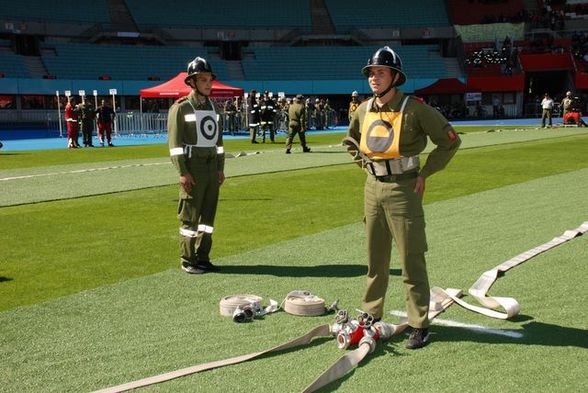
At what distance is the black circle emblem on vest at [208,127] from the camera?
7.04 meters

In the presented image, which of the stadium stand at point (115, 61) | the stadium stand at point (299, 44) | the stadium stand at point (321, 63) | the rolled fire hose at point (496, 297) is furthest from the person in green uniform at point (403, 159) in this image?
the stadium stand at point (321, 63)

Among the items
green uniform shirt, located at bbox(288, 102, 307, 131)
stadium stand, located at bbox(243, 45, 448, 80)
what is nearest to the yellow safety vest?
green uniform shirt, located at bbox(288, 102, 307, 131)

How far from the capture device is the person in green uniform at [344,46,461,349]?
4.61 metres

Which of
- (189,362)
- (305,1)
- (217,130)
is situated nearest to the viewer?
(189,362)

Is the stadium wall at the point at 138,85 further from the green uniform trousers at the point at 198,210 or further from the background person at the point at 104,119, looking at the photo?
the green uniform trousers at the point at 198,210

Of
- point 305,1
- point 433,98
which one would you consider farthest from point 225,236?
point 305,1

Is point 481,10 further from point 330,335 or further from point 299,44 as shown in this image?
point 330,335

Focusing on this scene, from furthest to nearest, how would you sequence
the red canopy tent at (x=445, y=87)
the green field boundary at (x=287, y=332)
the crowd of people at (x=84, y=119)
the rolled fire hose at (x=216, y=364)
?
1. the red canopy tent at (x=445, y=87)
2. the crowd of people at (x=84, y=119)
3. the green field boundary at (x=287, y=332)
4. the rolled fire hose at (x=216, y=364)

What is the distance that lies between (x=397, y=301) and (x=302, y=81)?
1848 inches

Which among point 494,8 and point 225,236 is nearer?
point 225,236

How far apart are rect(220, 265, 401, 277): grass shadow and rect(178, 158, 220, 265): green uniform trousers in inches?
13.4

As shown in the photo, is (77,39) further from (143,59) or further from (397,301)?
(397,301)

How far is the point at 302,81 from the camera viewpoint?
51688 millimetres

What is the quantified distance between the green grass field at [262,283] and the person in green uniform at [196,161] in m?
0.32
